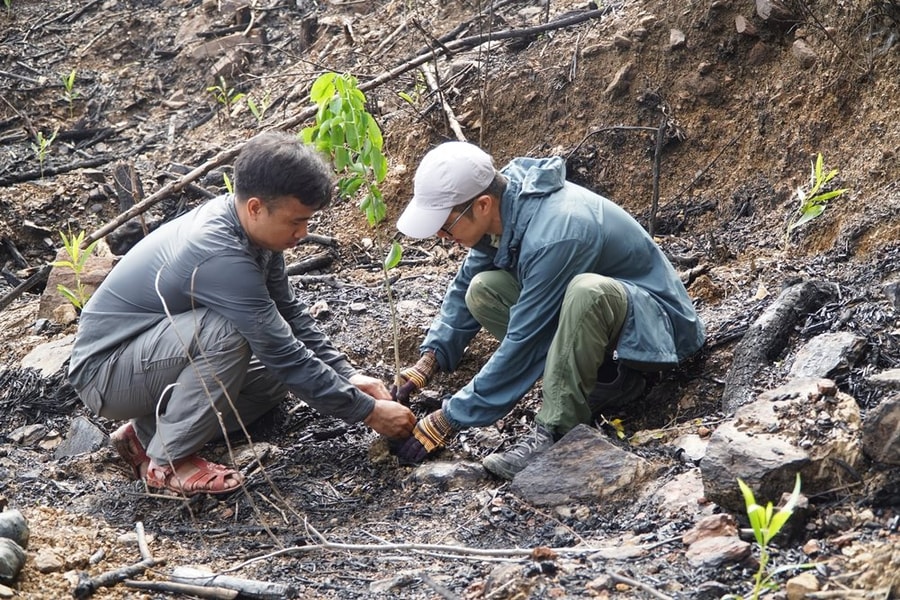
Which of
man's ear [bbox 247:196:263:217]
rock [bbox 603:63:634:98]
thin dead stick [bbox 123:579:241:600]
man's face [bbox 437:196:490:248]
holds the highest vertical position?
rock [bbox 603:63:634:98]

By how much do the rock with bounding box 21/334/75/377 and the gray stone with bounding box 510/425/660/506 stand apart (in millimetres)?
2638

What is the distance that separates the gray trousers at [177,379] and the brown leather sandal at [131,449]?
0.14 meters

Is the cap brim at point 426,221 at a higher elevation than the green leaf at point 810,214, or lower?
higher

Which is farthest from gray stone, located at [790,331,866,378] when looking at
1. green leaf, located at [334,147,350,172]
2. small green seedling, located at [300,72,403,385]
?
green leaf, located at [334,147,350,172]

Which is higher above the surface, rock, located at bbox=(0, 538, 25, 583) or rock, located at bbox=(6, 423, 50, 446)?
rock, located at bbox=(0, 538, 25, 583)

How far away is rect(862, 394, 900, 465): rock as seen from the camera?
2492 mm

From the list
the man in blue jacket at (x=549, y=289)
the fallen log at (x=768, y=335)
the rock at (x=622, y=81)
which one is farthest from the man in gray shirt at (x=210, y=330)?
the rock at (x=622, y=81)

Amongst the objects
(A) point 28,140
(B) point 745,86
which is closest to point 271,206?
(B) point 745,86

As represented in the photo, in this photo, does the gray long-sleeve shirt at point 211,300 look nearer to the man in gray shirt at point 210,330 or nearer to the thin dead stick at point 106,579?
the man in gray shirt at point 210,330

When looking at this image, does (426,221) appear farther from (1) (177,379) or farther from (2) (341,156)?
(1) (177,379)

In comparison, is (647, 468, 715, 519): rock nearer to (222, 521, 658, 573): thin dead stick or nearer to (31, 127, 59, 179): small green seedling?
(222, 521, 658, 573): thin dead stick

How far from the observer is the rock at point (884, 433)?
8.18 feet

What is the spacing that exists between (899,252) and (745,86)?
183cm

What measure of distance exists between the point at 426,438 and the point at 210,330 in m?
0.92
